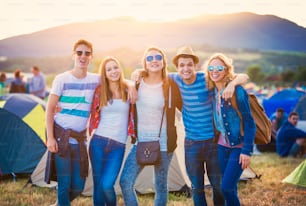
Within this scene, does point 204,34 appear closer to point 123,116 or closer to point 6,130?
point 6,130

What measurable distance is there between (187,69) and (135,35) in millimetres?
1290

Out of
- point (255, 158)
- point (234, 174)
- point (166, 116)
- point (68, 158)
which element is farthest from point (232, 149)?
point (255, 158)

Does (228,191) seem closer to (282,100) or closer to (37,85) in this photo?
(37,85)

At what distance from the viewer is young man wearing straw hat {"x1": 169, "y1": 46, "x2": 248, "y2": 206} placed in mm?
2420

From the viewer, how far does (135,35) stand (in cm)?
360

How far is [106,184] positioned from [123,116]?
39 centimetres

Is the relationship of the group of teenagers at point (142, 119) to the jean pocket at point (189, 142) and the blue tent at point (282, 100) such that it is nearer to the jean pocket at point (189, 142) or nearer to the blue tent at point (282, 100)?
the jean pocket at point (189, 142)

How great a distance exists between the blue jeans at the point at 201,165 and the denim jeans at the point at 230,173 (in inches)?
2.9

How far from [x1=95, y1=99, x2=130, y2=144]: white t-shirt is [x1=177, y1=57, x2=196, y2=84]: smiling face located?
0.36 metres

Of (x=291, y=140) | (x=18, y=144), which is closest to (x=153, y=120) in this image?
(x=18, y=144)

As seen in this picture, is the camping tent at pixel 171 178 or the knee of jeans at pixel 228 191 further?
the camping tent at pixel 171 178

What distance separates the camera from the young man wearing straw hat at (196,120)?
242cm

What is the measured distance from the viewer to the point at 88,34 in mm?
3410

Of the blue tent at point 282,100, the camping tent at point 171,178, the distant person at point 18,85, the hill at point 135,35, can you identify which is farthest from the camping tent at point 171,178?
the blue tent at point 282,100
